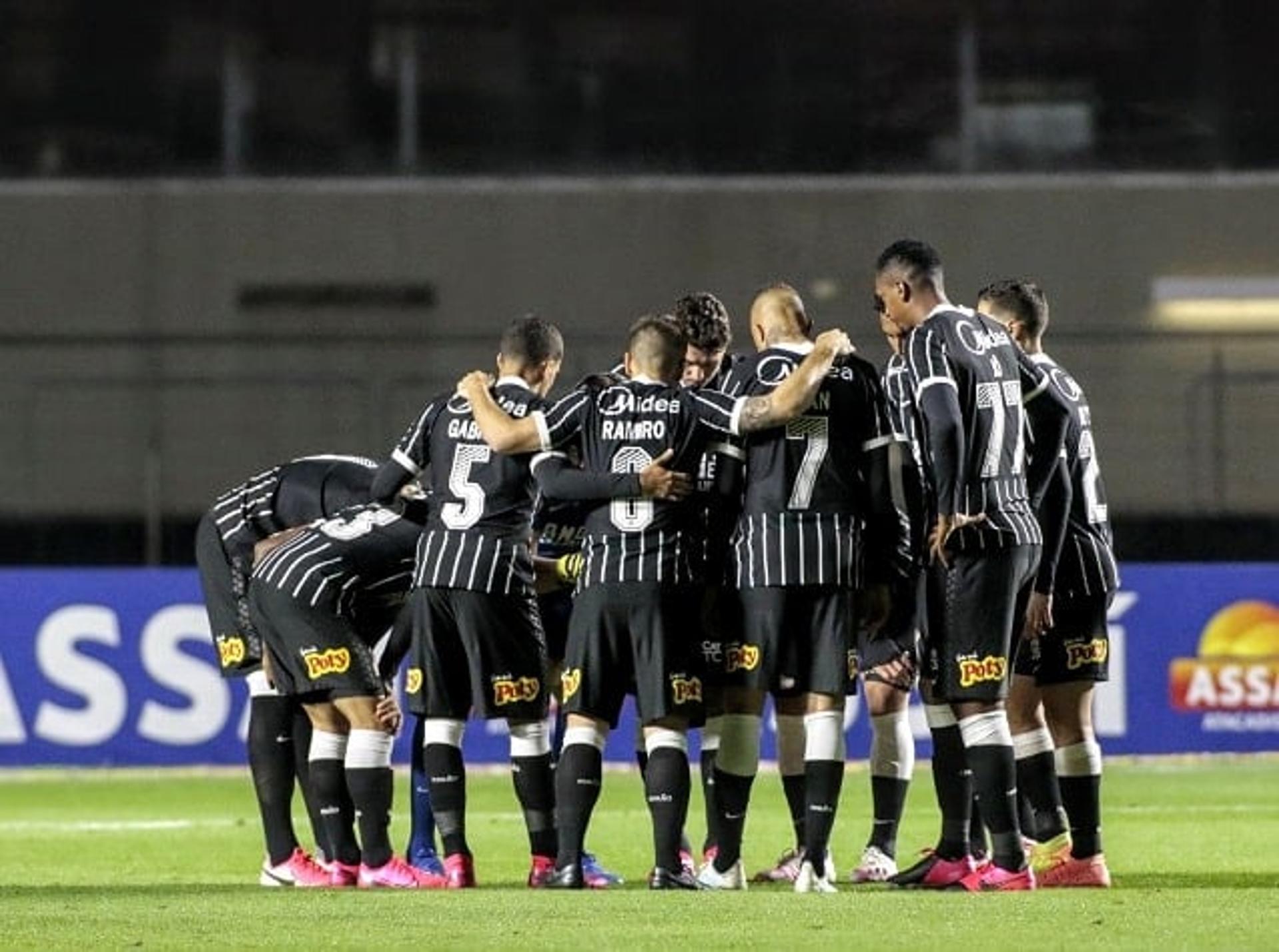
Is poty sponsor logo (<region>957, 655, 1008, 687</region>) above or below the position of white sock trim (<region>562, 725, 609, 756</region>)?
above

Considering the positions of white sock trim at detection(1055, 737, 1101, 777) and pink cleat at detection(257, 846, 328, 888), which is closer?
white sock trim at detection(1055, 737, 1101, 777)

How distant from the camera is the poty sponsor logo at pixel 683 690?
1001cm

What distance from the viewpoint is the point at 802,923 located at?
8.57m

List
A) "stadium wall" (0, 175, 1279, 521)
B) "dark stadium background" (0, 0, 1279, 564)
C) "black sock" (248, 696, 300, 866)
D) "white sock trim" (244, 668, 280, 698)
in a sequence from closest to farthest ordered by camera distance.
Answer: "black sock" (248, 696, 300, 866) < "white sock trim" (244, 668, 280, 698) < "stadium wall" (0, 175, 1279, 521) < "dark stadium background" (0, 0, 1279, 564)

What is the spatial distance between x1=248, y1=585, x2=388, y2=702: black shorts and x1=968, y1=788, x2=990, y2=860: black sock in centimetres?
224

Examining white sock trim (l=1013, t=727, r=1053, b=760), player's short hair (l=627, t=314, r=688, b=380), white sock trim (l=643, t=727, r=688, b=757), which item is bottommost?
white sock trim (l=1013, t=727, r=1053, b=760)

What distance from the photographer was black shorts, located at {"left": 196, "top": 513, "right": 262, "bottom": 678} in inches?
448

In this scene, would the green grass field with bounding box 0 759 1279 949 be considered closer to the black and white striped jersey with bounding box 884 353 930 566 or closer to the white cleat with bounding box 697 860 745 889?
the white cleat with bounding box 697 860 745 889

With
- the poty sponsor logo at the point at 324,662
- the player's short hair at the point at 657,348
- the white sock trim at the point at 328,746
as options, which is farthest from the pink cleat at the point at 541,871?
the player's short hair at the point at 657,348

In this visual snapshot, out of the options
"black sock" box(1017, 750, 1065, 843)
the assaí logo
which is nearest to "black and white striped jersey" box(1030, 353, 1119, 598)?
"black sock" box(1017, 750, 1065, 843)

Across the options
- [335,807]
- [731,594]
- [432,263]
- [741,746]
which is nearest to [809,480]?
[731,594]

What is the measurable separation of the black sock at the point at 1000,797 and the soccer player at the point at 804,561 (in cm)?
49

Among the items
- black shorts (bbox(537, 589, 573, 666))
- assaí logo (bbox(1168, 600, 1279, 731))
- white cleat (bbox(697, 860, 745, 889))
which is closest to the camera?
white cleat (bbox(697, 860, 745, 889))

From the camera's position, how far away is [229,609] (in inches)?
449
